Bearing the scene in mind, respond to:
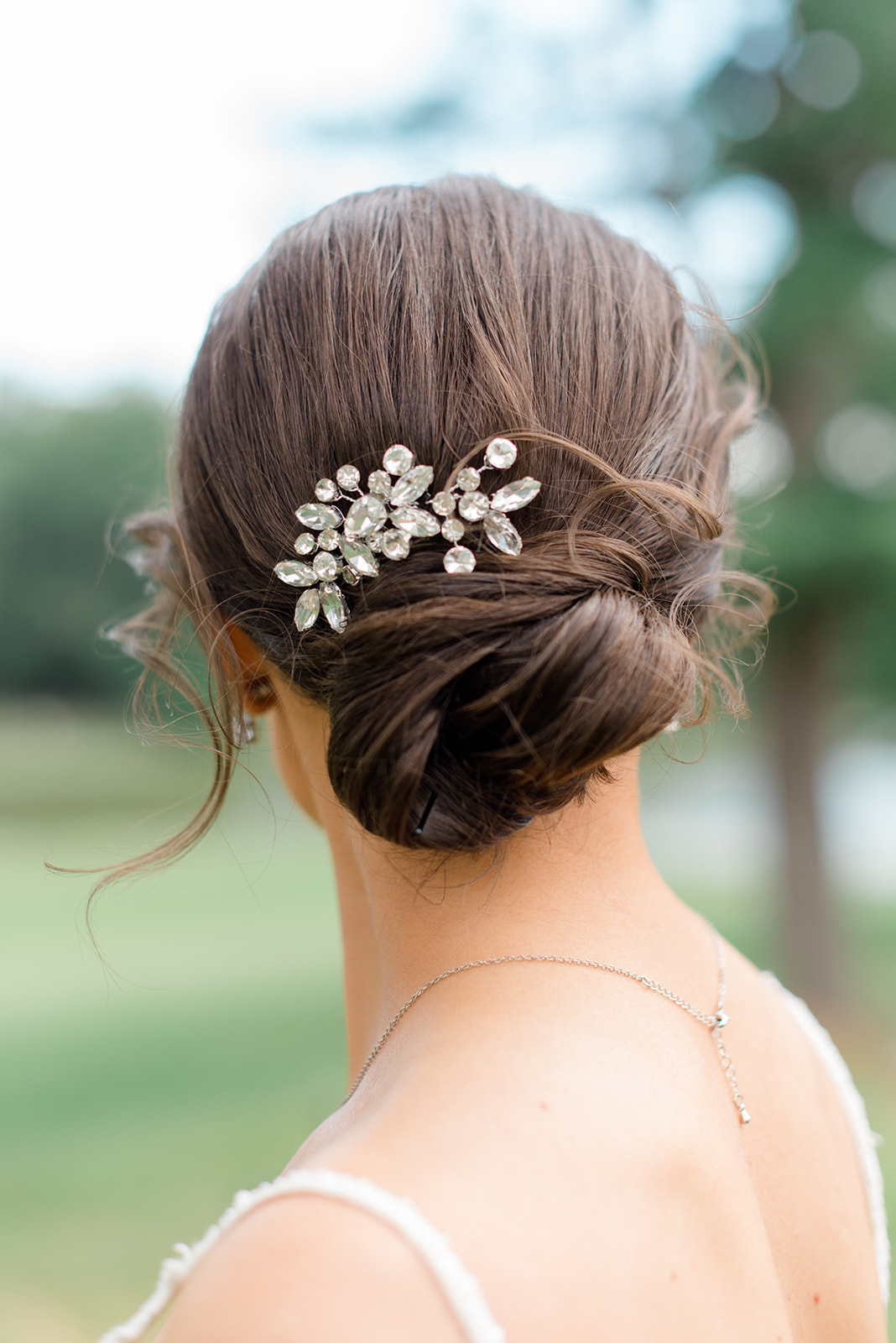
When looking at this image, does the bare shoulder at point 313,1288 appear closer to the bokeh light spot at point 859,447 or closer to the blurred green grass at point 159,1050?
the blurred green grass at point 159,1050

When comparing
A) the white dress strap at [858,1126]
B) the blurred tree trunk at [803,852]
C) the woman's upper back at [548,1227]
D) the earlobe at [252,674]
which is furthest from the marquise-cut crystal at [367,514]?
the blurred tree trunk at [803,852]

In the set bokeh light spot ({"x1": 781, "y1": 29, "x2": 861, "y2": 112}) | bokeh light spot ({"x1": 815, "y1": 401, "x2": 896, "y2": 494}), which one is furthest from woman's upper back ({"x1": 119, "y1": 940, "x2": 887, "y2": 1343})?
bokeh light spot ({"x1": 781, "y1": 29, "x2": 861, "y2": 112})

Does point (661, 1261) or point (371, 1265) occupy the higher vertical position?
point (371, 1265)

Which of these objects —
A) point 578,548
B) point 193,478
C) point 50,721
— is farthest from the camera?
point 50,721

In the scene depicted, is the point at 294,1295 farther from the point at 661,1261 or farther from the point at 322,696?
the point at 322,696

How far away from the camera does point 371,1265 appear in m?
0.80

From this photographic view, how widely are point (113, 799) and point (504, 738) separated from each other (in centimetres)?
1676

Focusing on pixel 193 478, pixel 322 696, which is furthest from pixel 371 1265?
pixel 193 478

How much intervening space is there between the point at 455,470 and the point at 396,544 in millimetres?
97

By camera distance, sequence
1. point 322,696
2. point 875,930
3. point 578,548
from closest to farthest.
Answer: point 578,548
point 322,696
point 875,930

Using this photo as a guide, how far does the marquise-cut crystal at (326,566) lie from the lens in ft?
3.58

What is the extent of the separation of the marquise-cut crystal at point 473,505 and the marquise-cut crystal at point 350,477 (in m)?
0.12

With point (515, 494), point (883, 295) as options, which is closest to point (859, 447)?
point (883, 295)

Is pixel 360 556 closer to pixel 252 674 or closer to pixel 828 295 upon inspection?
pixel 252 674
